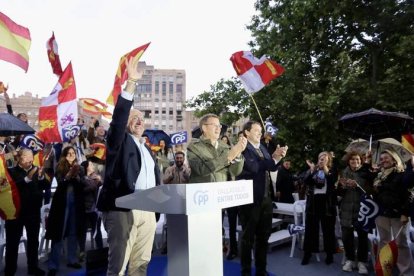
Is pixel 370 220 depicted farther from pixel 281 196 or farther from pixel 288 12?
pixel 288 12

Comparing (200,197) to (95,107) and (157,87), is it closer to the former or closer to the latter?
(95,107)

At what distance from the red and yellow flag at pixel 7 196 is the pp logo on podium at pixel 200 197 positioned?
3.76 metres

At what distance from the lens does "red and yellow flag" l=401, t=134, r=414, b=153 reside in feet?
22.7

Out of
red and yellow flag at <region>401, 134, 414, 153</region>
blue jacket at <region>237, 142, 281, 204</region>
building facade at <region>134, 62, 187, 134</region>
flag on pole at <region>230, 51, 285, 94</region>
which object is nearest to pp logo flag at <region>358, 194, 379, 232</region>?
blue jacket at <region>237, 142, 281, 204</region>

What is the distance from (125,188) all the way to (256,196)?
6.76 ft

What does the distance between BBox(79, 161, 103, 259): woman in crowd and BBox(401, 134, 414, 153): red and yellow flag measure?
579 centimetres

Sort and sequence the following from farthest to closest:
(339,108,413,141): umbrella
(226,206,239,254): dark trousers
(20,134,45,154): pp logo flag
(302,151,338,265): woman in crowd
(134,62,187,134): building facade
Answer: (134,62,187,134): building facade
(20,134,45,154): pp logo flag
(339,108,413,141): umbrella
(226,206,239,254): dark trousers
(302,151,338,265): woman in crowd

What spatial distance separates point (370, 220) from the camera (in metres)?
4.98

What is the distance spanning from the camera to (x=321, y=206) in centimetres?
562

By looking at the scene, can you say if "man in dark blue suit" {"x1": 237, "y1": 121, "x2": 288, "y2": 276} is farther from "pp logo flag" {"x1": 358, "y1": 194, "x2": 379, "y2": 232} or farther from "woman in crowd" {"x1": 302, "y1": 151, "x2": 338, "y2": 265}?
"pp logo flag" {"x1": 358, "y1": 194, "x2": 379, "y2": 232}

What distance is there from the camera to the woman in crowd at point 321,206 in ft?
18.3

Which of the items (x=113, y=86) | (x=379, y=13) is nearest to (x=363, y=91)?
(x=379, y=13)

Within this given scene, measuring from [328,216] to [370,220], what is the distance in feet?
2.48

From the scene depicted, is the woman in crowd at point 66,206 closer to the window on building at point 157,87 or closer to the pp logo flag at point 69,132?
the pp logo flag at point 69,132
